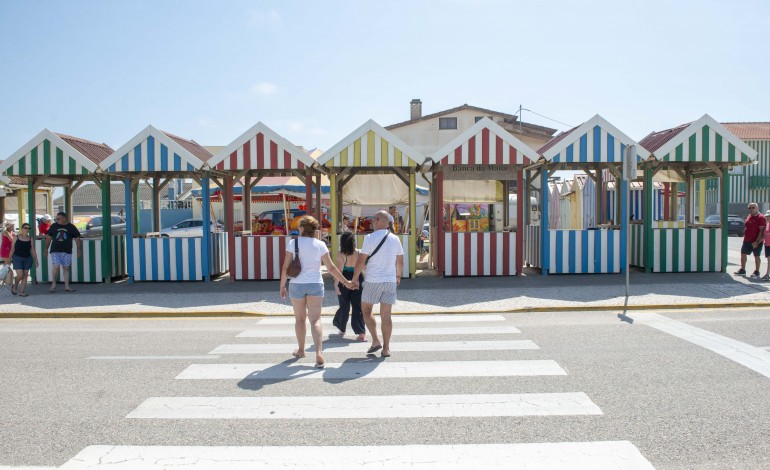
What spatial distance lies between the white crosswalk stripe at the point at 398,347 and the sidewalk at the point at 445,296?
8.34ft

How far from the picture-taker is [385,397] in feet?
18.8

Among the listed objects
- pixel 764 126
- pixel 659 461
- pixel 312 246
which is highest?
pixel 764 126

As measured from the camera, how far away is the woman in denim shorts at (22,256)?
41.4ft

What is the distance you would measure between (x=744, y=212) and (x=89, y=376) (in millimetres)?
49518

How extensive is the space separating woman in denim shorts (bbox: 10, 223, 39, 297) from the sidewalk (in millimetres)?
311

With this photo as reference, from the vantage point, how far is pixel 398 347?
791 centimetres

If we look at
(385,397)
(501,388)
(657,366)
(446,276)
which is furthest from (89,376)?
(446,276)

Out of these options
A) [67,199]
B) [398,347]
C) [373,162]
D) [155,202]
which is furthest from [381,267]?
[67,199]

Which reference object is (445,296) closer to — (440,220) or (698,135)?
(440,220)

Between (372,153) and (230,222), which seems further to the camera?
(230,222)

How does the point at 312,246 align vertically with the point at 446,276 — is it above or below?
above

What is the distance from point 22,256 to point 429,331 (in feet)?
28.9

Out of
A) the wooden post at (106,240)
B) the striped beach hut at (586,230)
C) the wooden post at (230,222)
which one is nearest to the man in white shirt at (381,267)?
the wooden post at (230,222)

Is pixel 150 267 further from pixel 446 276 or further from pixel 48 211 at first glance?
pixel 48 211
